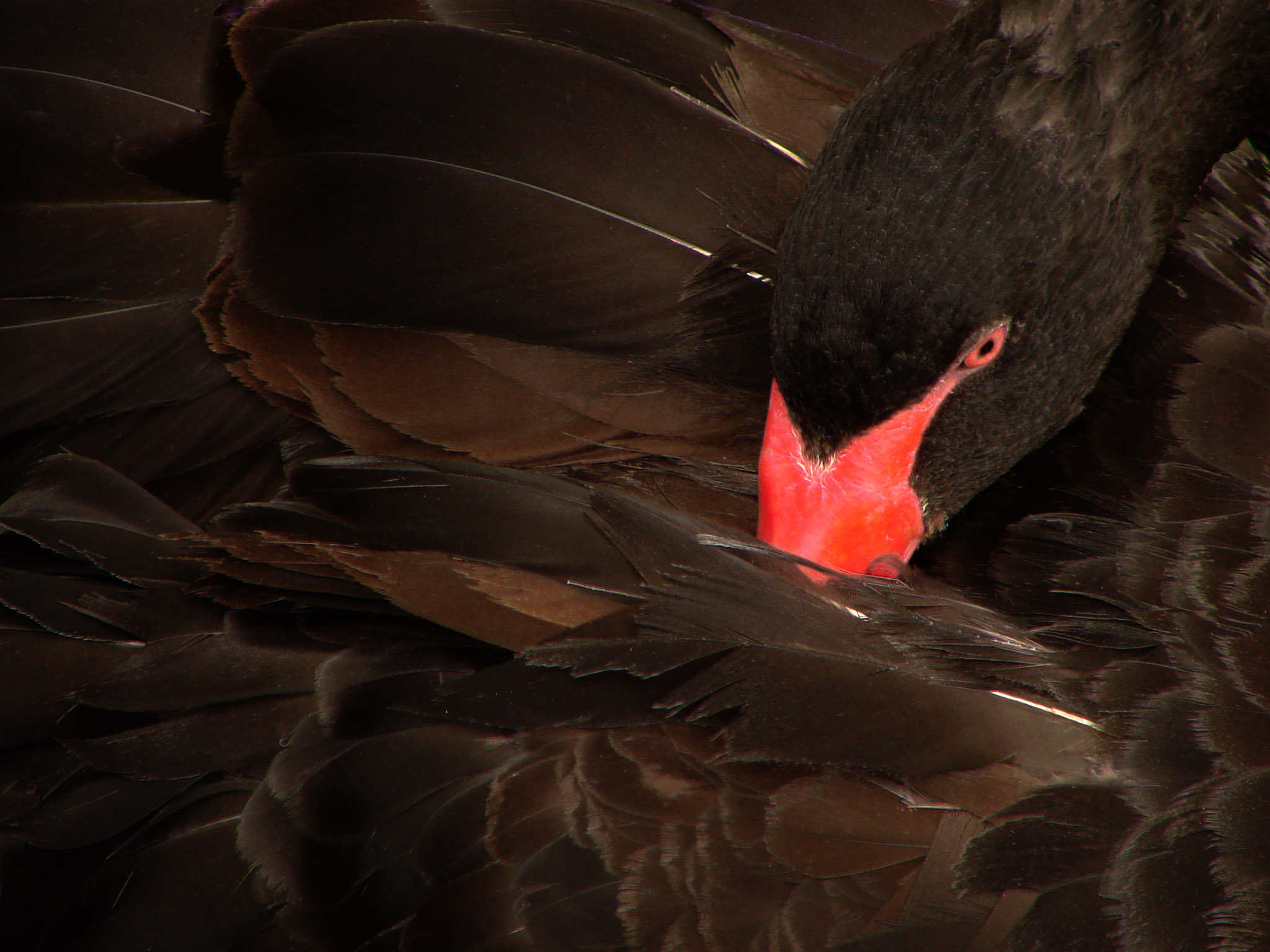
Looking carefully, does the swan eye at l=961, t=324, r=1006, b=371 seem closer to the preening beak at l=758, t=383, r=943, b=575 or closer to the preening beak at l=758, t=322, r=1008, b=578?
the preening beak at l=758, t=322, r=1008, b=578

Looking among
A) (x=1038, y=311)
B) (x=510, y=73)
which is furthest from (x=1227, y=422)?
(x=510, y=73)

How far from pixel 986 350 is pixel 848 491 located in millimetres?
371

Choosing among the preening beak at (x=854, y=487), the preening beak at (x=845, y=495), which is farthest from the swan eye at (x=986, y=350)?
the preening beak at (x=845, y=495)

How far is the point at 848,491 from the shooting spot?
6.94 ft

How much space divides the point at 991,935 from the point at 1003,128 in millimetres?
1314

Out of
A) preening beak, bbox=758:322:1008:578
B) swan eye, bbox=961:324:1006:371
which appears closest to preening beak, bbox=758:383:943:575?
preening beak, bbox=758:322:1008:578

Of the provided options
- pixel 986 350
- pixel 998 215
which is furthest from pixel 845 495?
pixel 998 215

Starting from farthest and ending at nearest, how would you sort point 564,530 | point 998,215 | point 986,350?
point 986,350 < point 998,215 < point 564,530

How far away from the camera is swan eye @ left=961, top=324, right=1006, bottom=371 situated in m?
2.02

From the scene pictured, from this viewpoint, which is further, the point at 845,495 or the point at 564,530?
the point at 845,495

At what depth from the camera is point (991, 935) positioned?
1.46 meters

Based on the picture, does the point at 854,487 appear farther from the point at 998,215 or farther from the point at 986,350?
the point at 998,215

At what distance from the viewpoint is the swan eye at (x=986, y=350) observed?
6.63 ft

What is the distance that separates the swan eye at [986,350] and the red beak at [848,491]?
0.12ft
